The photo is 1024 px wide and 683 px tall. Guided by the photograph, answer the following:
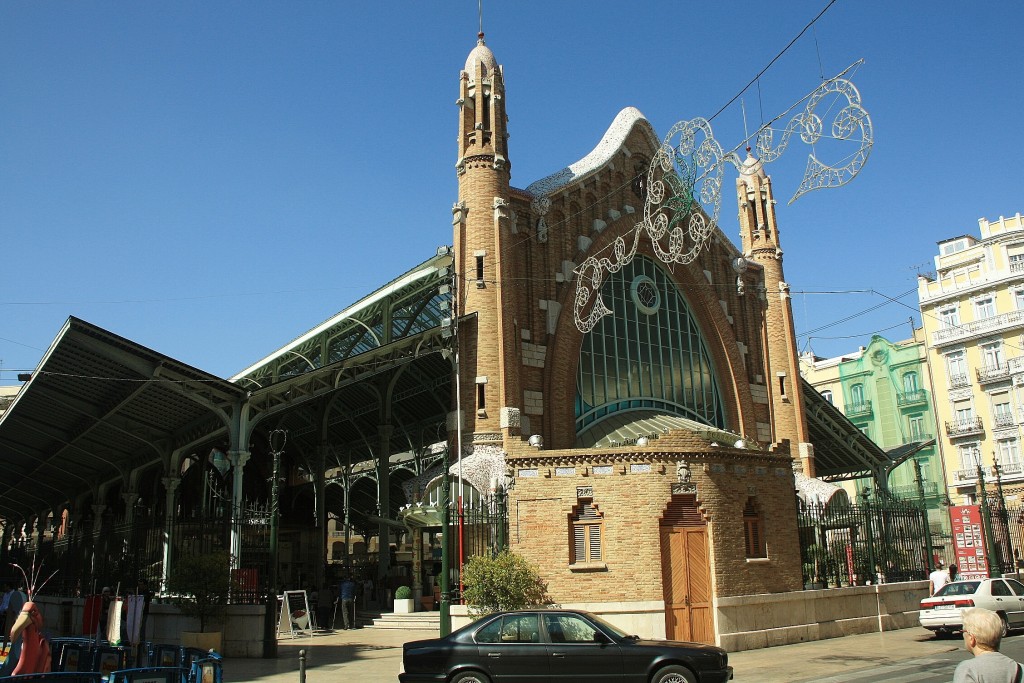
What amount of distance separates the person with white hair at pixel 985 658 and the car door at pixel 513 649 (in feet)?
25.7

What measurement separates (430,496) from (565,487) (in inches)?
409

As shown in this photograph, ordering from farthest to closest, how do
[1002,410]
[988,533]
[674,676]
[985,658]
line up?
[1002,410] → [988,533] → [674,676] → [985,658]

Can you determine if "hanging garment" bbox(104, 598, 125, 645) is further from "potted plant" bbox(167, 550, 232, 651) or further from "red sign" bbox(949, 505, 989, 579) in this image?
"red sign" bbox(949, 505, 989, 579)

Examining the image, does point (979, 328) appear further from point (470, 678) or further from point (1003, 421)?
point (470, 678)

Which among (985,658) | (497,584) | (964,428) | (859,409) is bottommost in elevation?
(985,658)

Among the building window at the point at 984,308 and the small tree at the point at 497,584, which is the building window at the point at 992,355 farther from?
the small tree at the point at 497,584

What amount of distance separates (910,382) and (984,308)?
7352 mm

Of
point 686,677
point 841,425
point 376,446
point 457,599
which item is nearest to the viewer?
point 686,677

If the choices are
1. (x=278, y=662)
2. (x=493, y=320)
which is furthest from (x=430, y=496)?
(x=278, y=662)

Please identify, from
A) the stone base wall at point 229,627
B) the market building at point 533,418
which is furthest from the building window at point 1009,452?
the stone base wall at point 229,627

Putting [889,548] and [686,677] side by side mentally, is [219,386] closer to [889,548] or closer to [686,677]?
[686,677]

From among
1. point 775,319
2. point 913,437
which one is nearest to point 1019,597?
point 775,319

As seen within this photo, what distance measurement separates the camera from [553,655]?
1239 cm

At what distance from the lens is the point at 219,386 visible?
24328 mm
